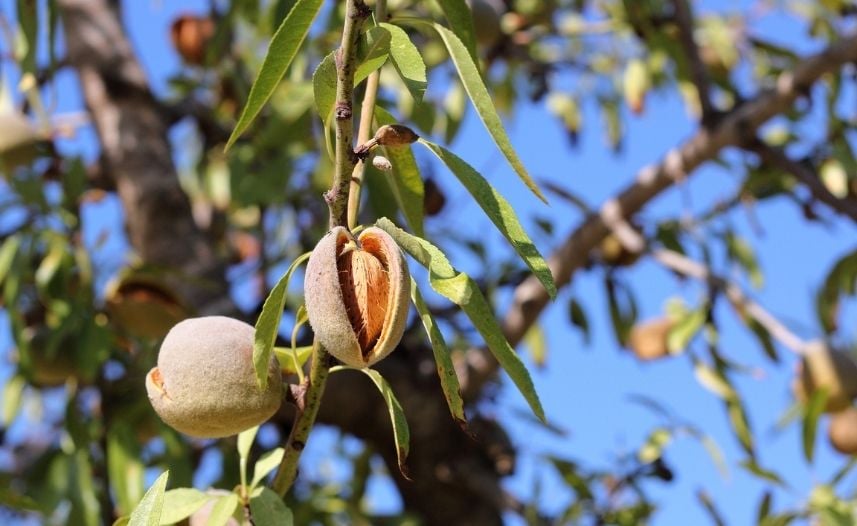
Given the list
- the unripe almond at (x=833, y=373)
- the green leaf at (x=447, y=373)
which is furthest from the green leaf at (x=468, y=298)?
the unripe almond at (x=833, y=373)

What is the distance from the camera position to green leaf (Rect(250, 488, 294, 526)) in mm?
698

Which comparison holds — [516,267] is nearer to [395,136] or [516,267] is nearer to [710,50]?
[710,50]

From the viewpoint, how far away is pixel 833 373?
186 centimetres

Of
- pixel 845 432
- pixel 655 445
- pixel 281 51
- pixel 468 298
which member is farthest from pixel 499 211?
pixel 845 432

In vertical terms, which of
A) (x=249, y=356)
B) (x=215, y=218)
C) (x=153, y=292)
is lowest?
(x=215, y=218)

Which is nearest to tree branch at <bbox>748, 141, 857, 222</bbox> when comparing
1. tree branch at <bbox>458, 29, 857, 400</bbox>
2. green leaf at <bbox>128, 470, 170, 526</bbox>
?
tree branch at <bbox>458, 29, 857, 400</bbox>

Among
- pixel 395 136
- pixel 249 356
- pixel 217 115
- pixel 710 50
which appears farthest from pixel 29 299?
pixel 710 50

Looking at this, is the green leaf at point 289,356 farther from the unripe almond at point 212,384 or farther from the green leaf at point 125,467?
the green leaf at point 125,467

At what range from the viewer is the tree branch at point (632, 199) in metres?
1.58

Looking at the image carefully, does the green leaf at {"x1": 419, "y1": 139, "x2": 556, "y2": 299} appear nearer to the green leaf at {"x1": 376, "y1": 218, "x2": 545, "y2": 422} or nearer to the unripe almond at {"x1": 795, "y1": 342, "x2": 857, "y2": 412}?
the green leaf at {"x1": 376, "y1": 218, "x2": 545, "y2": 422}

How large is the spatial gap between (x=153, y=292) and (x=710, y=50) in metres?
1.66

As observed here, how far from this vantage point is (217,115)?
2.35m

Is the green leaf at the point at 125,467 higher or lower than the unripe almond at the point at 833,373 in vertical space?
higher

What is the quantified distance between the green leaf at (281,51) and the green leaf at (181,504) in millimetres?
254
